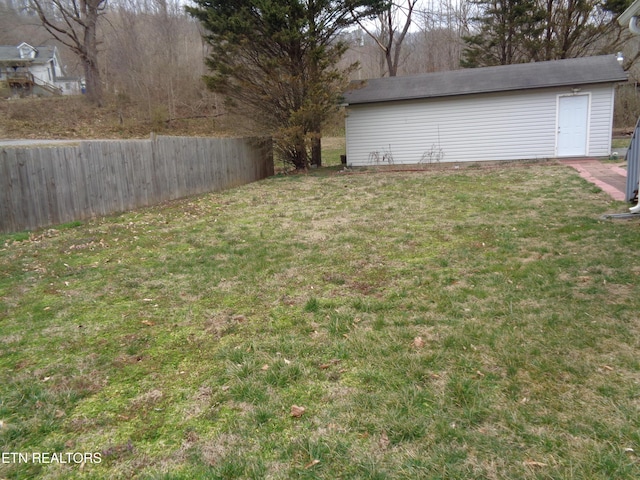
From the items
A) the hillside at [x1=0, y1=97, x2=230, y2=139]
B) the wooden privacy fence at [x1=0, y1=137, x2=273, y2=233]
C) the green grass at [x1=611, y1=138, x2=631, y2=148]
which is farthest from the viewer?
the hillside at [x1=0, y1=97, x2=230, y2=139]

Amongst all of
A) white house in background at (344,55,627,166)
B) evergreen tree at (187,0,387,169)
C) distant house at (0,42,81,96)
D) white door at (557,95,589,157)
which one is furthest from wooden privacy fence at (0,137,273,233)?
distant house at (0,42,81,96)

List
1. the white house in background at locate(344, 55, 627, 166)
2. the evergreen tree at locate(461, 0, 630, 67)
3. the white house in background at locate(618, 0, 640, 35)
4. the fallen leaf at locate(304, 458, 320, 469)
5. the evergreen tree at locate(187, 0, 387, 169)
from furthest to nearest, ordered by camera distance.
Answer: the evergreen tree at locate(461, 0, 630, 67) < the white house in background at locate(344, 55, 627, 166) < the evergreen tree at locate(187, 0, 387, 169) < the white house in background at locate(618, 0, 640, 35) < the fallen leaf at locate(304, 458, 320, 469)

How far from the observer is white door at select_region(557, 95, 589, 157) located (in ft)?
45.9

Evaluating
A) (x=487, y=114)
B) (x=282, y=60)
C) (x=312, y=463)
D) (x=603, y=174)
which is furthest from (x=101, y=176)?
(x=487, y=114)

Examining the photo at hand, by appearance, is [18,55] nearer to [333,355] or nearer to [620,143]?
[620,143]

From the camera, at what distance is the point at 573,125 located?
46.4ft

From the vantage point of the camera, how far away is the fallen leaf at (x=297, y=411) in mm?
2376

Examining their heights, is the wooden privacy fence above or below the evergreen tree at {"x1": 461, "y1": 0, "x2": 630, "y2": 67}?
below

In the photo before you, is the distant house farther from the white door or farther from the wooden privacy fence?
the white door

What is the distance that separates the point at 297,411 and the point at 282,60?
13.4 meters

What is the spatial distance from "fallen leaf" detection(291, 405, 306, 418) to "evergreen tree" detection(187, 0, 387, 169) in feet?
40.0

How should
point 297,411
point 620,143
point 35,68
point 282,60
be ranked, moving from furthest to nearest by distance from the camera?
1. point 35,68
2. point 620,143
3. point 282,60
4. point 297,411

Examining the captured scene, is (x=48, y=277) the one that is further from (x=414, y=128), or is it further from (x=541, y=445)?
(x=414, y=128)

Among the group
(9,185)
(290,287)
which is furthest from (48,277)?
(9,185)
